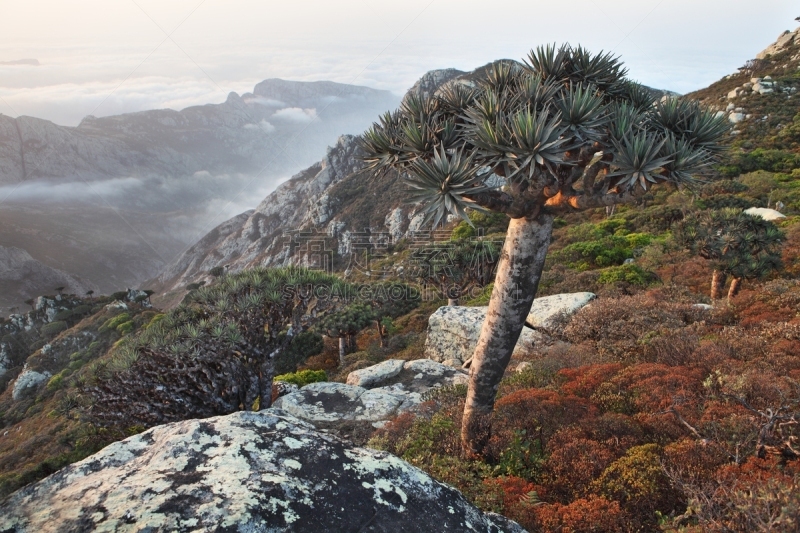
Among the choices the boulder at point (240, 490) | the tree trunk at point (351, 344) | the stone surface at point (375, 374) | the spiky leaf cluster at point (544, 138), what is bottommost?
the tree trunk at point (351, 344)

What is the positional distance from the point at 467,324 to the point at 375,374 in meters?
3.92

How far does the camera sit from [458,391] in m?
9.84

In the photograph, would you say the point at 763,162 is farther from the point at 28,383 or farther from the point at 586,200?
the point at 28,383

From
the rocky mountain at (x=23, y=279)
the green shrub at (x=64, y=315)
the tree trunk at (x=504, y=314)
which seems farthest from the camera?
the rocky mountain at (x=23, y=279)

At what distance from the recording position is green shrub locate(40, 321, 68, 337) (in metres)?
58.0

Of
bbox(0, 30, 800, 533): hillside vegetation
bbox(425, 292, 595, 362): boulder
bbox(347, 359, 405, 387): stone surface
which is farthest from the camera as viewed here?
bbox(425, 292, 595, 362): boulder

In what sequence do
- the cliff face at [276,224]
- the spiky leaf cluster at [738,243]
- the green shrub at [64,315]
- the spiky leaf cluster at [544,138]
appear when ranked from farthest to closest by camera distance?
the cliff face at [276,224], the green shrub at [64,315], the spiky leaf cluster at [738,243], the spiky leaf cluster at [544,138]

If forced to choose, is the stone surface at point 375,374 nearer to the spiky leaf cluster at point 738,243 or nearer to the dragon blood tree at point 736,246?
the dragon blood tree at point 736,246

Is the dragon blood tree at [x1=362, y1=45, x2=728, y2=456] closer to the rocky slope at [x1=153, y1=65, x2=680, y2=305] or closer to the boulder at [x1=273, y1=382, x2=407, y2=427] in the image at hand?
the boulder at [x1=273, y1=382, x2=407, y2=427]

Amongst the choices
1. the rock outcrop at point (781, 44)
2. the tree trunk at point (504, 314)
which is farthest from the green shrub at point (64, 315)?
the rock outcrop at point (781, 44)

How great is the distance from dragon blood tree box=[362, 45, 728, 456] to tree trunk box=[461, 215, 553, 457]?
0.05 ft

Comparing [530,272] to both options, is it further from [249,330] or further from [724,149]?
[249,330]

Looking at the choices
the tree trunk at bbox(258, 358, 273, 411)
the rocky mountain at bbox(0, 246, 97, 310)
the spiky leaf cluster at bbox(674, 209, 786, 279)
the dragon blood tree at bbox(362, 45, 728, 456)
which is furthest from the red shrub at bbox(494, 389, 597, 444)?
the rocky mountain at bbox(0, 246, 97, 310)

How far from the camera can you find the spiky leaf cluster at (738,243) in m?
15.3
